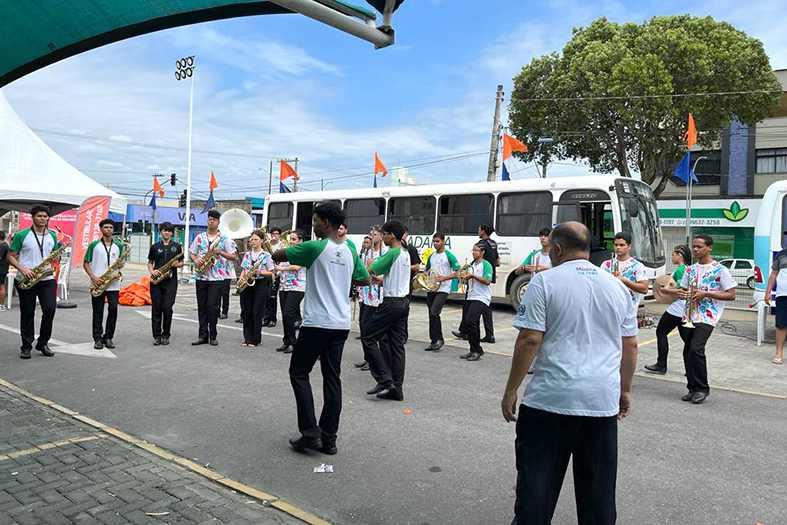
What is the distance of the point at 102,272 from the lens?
28.4 feet

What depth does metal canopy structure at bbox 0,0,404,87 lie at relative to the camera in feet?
11.0

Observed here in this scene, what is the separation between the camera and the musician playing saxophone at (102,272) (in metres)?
8.65

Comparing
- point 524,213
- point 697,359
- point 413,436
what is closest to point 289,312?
point 413,436

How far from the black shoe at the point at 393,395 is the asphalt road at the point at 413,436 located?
94mm

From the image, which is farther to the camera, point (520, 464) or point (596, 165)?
point (596, 165)

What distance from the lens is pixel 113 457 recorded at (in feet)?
14.6

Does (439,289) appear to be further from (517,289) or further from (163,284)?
(517,289)

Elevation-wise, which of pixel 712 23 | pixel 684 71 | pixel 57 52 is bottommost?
pixel 57 52

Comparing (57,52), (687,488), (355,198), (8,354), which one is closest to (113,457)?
(57,52)

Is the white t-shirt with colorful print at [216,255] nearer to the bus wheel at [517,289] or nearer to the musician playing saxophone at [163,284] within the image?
the musician playing saxophone at [163,284]

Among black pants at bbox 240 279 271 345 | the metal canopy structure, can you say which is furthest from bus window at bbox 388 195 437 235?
the metal canopy structure

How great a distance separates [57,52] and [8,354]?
5.45 meters

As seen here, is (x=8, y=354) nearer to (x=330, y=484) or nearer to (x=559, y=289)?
(x=330, y=484)

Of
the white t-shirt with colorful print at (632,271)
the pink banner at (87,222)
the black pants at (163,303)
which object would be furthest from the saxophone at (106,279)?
the pink banner at (87,222)
